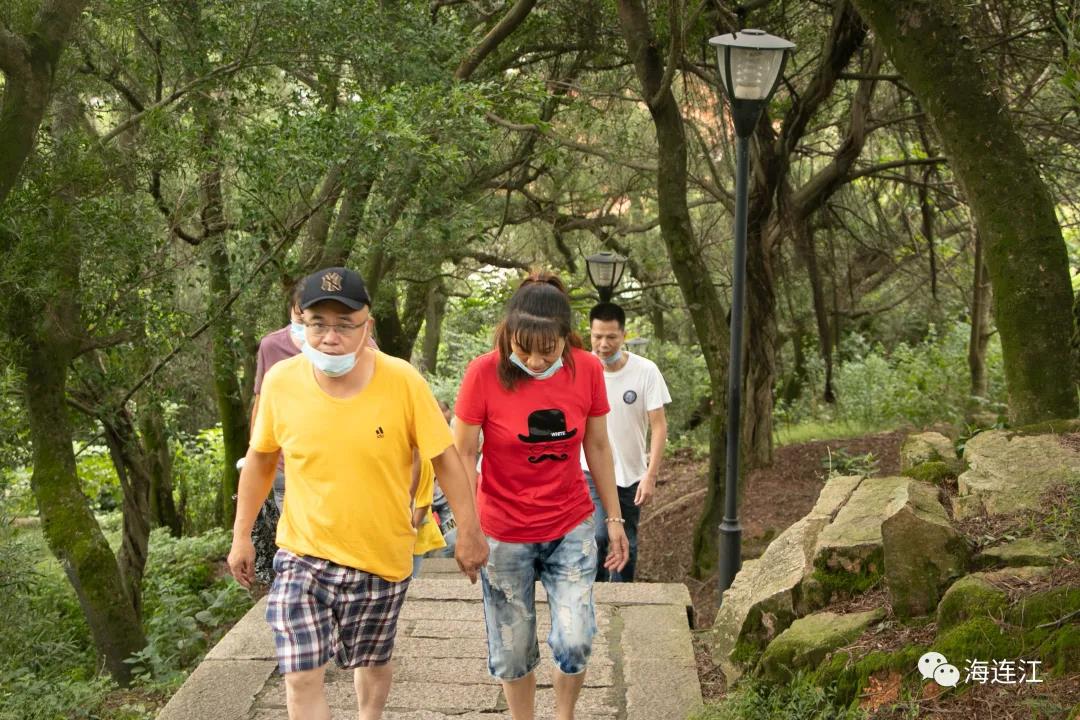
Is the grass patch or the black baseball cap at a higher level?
the black baseball cap

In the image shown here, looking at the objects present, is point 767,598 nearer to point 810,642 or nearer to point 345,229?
point 810,642

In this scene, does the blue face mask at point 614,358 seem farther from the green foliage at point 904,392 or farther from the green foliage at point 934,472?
the green foliage at point 904,392

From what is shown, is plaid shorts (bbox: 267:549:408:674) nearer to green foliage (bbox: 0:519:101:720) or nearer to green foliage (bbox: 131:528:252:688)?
green foliage (bbox: 0:519:101:720)

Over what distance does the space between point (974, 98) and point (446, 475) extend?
13.2 ft

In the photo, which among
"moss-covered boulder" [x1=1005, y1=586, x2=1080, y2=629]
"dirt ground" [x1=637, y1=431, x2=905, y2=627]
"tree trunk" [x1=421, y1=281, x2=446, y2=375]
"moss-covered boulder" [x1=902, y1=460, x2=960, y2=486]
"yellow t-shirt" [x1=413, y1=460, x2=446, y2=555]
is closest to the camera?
"moss-covered boulder" [x1=1005, y1=586, x2=1080, y2=629]

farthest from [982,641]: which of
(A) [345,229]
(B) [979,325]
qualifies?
(B) [979,325]

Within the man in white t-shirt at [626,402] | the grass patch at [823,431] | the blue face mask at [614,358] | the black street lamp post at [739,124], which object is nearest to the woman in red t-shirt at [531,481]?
the man in white t-shirt at [626,402]

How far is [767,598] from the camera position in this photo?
4.57 metres

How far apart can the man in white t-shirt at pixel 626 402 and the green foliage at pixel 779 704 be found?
2235 millimetres

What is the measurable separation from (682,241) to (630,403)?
10.2ft

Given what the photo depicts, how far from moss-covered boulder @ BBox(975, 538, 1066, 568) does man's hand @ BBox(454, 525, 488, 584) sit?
1.85 m

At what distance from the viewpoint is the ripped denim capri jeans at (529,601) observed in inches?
154

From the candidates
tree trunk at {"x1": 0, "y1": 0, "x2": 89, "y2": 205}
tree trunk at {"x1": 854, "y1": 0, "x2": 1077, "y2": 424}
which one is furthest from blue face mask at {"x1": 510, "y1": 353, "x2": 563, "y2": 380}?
tree trunk at {"x1": 0, "y1": 0, "x2": 89, "y2": 205}

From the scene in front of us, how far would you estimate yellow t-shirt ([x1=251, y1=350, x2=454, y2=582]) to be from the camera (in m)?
3.54
